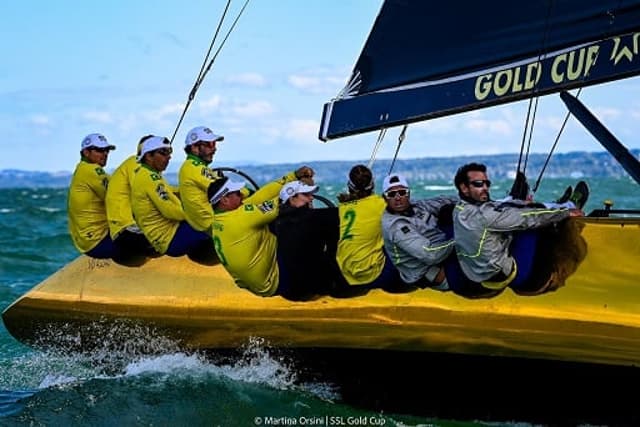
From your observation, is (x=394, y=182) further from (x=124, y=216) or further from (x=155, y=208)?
(x=124, y=216)

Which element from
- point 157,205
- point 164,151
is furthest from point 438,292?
point 164,151

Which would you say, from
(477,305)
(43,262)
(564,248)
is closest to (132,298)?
(477,305)

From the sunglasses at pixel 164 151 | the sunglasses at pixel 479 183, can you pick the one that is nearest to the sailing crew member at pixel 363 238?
the sunglasses at pixel 479 183

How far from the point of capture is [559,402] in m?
6.02

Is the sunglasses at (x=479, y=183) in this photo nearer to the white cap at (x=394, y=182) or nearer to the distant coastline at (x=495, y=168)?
the white cap at (x=394, y=182)

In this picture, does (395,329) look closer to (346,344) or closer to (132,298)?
(346,344)

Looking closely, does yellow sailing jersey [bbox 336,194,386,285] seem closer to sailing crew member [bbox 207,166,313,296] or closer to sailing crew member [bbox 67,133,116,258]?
sailing crew member [bbox 207,166,313,296]

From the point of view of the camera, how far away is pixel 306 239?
6.55m

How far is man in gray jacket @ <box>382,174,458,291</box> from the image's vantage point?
20.0 feet

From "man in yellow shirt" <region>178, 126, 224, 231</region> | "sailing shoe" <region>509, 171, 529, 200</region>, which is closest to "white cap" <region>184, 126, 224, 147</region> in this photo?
"man in yellow shirt" <region>178, 126, 224, 231</region>

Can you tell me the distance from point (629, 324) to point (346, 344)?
167 cm

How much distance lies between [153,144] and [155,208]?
1.42ft

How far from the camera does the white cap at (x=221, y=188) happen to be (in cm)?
657

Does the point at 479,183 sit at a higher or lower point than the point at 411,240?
higher
